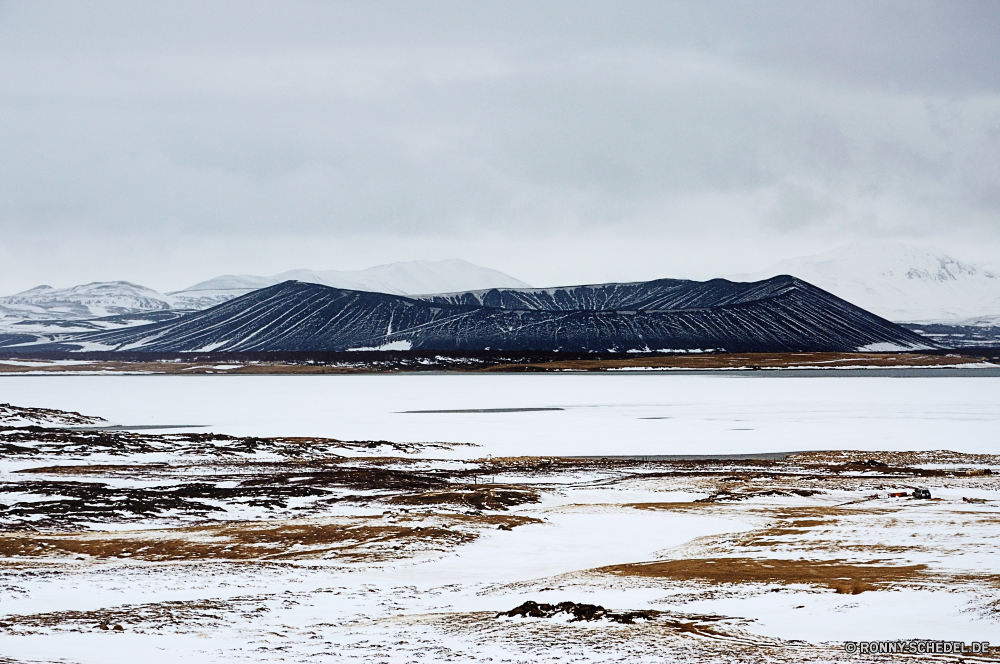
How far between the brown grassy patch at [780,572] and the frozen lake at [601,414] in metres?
Answer: 23.5

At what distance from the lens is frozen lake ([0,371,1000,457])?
4628cm

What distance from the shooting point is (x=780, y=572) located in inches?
690

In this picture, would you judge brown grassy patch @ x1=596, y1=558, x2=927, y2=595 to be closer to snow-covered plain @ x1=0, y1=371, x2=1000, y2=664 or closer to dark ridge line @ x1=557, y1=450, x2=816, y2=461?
snow-covered plain @ x1=0, y1=371, x2=1000, y2=664

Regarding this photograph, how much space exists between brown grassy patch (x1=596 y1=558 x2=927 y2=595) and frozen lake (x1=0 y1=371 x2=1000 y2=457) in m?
23.5

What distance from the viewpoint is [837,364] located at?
174 m

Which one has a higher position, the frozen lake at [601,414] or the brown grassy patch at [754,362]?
the brown grassy patch at [754,362]

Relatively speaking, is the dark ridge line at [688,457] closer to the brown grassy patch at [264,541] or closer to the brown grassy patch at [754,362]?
the brown grassy patch at [264,541]

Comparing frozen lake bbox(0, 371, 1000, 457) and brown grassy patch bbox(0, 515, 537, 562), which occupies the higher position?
frozen lake bbox(0, 371, 1000, 457)

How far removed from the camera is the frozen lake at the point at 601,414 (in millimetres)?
46281

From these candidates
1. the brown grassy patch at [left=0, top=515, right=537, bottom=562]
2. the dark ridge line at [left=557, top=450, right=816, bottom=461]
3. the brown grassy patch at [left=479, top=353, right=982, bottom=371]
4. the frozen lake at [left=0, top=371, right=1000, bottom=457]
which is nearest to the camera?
the brown grassy patch at [left=0, top=515, right=537, bottom=562]

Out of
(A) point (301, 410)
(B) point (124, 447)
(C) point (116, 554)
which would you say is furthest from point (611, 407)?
(C) point (116, 554)

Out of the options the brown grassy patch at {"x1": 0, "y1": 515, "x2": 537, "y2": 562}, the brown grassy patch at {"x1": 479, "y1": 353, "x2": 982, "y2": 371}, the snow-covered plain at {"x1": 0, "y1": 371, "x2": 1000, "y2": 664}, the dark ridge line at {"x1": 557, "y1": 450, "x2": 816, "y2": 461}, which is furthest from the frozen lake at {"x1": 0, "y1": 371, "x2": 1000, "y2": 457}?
the brown grassy patch at {"x1": 479, "y1": 353, "x2": 982, "y2": 371}

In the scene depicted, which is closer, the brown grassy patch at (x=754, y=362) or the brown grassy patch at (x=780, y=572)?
the brown grassy patch at (x=780, y=572)

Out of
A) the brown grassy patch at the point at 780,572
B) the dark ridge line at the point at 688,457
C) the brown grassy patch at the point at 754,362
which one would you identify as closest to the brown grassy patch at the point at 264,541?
the brown grassy patch at the point at 780,572
